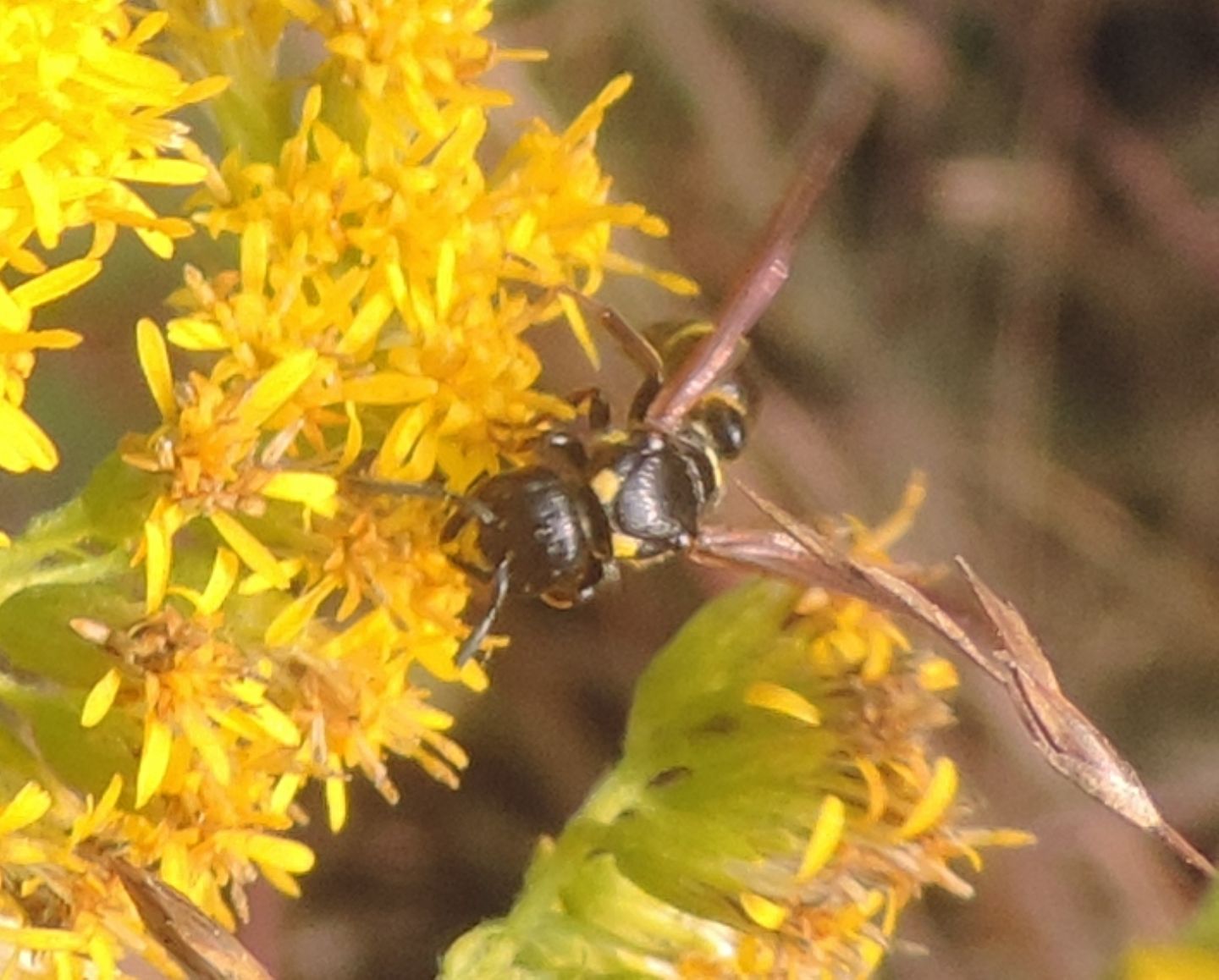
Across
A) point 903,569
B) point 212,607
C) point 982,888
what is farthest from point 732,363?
point 982,888

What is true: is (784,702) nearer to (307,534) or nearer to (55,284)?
(307,534)

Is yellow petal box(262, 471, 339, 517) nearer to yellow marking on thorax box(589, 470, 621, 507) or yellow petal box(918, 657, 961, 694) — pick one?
yellow marking on thorax box(589, 470, 621, 507)

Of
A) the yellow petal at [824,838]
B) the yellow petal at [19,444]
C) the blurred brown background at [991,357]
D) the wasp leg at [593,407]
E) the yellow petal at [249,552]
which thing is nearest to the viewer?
the yellow petal at [19,444]

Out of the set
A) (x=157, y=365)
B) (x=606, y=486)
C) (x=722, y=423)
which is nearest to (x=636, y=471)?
(x=606, y=486)

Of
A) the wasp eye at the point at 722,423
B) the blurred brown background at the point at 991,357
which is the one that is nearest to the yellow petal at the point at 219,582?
the wasp eye at the point at 722,423

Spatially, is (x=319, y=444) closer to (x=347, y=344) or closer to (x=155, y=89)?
(x=347, y=344)

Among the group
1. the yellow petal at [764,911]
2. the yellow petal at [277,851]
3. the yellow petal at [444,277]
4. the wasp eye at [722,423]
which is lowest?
the yellow petal at [277,851]

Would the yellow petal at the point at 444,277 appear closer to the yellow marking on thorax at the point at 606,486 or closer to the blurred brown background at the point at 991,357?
the yellow marking on thorax at the point at 606,486
